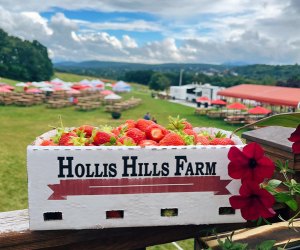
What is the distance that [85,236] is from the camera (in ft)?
4.86

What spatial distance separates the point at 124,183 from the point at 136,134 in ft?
1.07

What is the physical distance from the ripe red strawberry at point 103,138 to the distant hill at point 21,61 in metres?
64.7

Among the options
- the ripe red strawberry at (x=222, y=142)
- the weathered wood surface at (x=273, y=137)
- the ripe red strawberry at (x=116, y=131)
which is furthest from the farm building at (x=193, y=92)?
the ripe red strawberry at (x=222, y=142)

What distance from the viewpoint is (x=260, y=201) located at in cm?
129

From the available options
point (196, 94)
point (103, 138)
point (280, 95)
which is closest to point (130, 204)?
point (103, 138)

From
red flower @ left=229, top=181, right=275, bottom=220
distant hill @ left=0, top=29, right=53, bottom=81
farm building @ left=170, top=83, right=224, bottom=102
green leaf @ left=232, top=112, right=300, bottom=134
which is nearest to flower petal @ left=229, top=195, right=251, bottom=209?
red flower @ left=229, top=181, right=275, bottom=220

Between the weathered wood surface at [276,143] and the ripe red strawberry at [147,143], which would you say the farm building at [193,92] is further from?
the ripe red strawberry at [147,143]

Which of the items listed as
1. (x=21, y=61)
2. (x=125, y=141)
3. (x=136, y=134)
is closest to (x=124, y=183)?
(x=125, y=141)

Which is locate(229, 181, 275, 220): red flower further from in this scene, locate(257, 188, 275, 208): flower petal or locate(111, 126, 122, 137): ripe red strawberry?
locate(111, 126, 122, 137): ripe red strawberry

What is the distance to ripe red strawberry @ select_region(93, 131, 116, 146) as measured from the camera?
1536 mm

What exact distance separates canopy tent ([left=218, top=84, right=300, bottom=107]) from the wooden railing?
21.4m

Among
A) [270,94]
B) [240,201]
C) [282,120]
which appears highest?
[282,120]

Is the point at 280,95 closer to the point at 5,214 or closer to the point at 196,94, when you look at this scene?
the point at 196,94

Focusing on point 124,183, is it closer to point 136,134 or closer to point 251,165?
point 136,134
